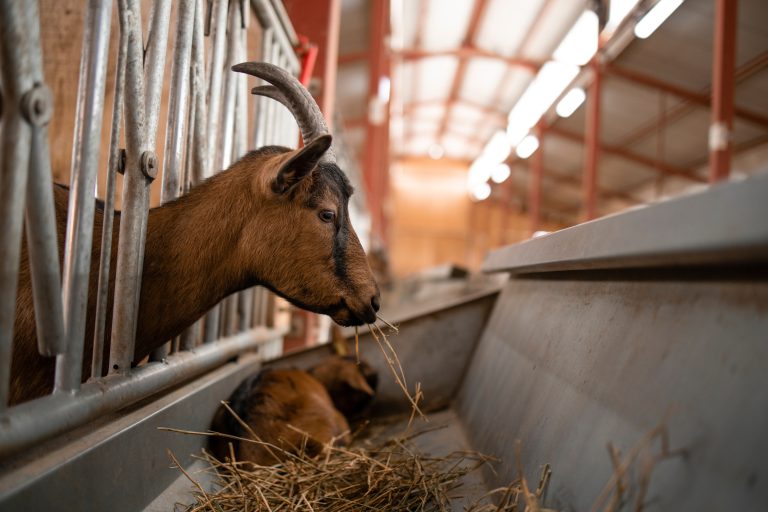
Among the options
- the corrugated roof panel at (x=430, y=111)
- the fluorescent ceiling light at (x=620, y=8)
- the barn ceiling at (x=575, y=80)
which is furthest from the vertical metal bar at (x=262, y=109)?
the corrugated roof panel at (x=430, y=111)

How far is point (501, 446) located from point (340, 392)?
4.43 feet

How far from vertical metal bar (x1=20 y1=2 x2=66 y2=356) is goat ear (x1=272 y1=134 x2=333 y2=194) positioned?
0.81m

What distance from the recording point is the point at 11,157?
42.1 inches

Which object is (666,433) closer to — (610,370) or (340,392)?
(610,370)

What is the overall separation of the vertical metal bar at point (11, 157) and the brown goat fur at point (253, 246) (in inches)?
29.4

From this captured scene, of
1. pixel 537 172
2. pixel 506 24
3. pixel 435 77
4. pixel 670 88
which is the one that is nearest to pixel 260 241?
pixel 670 88

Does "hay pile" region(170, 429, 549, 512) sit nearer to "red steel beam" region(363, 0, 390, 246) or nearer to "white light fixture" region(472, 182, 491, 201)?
"red steel beam" region(363, 0, 390, 246)

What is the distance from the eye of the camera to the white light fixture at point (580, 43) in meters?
11.4

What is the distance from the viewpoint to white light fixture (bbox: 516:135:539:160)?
Answer: 19.1m

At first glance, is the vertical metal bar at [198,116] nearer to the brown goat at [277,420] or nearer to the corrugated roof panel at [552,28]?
the brown goat at [277,420]

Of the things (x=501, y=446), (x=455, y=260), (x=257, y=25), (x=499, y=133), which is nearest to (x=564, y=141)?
(x=499, y=133)

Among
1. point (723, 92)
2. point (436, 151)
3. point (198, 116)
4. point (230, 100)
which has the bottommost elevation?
point (198, 116)

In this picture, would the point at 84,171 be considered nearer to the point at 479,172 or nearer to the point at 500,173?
the point at 500,173

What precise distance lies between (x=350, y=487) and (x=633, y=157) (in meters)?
18.8
